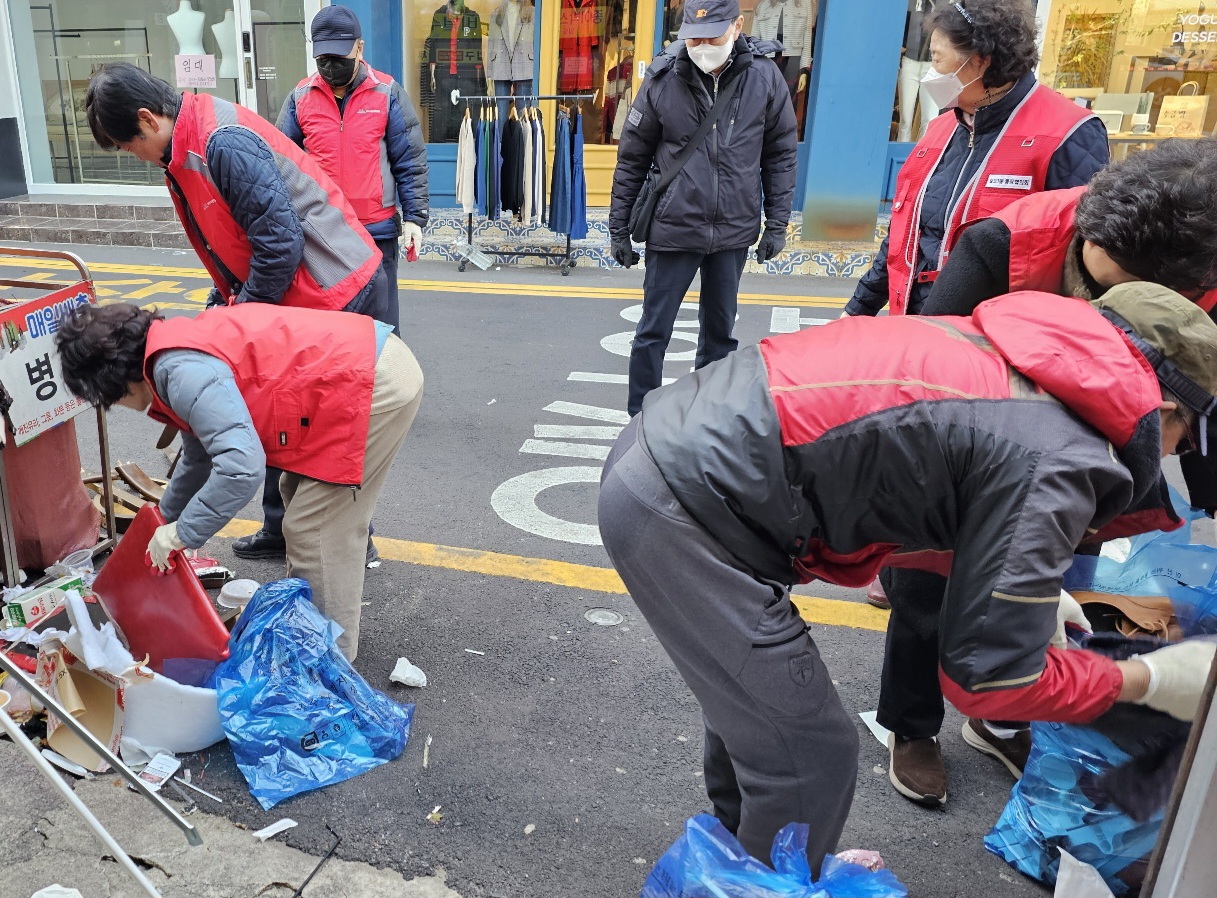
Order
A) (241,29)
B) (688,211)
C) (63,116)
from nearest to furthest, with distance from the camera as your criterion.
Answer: (688,211), (241,29), (63,116)

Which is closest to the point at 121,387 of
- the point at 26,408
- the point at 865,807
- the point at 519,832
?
the point at 26,408

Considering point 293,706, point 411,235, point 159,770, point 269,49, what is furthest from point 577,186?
point 159,770

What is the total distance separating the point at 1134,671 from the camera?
167 centimetres

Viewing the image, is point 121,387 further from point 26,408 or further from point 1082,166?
point 1082,166

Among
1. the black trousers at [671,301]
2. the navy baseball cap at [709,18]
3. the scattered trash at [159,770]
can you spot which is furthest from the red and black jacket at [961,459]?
the navy baseball cap at [709,18]

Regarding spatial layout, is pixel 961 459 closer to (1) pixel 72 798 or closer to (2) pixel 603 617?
(1) pixel 72 798

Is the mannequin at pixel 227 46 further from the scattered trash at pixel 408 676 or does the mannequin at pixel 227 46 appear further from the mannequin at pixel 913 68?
the scattered trash at pixel 408 676

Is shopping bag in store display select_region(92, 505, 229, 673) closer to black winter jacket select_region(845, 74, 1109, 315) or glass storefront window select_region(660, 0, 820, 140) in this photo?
black winter jacket select_region(845, 74, 1109, 315)

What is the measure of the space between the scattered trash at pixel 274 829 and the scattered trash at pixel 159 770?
0.32 metres

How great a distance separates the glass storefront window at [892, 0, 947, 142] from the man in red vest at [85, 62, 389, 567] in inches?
285

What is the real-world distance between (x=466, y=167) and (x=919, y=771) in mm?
7114

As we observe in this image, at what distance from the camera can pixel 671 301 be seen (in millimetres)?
4766

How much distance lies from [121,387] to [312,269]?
1.04 m

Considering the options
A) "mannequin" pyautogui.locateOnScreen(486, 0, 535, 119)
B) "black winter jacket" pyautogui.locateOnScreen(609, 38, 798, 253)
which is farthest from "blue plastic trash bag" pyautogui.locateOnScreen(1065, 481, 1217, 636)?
"mannequin" pyautogui.locateOnScreen(486, 0, 535, 119)
